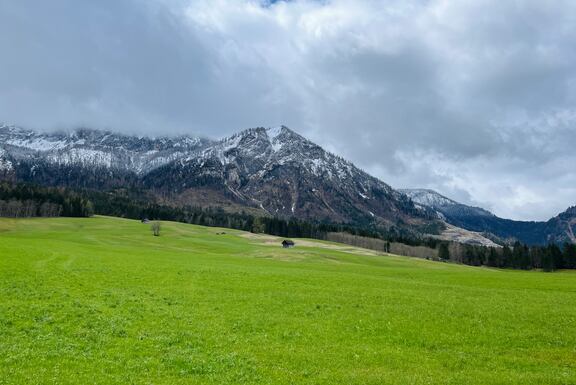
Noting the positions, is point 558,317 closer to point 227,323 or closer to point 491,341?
point 491,341

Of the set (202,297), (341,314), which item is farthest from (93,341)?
(341,314)

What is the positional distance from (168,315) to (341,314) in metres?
12.7

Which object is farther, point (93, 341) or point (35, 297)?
point (35, 297)

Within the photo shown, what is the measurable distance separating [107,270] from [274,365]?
36903mm

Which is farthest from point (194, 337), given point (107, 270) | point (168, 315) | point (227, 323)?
point (107, 270)

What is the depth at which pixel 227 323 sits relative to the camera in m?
26.9

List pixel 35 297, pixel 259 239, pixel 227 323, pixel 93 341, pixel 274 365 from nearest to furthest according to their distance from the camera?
pixel 274 365
pixel 93 341
pixel 227 323
pixel 35 297
pixel 259 239

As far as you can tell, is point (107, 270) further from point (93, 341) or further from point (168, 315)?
point (93, 341)

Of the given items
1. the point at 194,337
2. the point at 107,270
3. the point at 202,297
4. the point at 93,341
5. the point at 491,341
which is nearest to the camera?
the point at 93,341

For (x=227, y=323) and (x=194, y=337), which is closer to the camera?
(x=194, y=337)

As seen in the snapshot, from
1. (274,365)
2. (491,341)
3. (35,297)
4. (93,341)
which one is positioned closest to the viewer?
(274,365)

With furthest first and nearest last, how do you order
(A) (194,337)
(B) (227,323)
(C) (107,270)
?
(C) (107,270)
(B) (227,323)
(A) (194,337)

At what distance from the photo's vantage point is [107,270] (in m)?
49.2

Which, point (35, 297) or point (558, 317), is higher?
point (558, 317)
